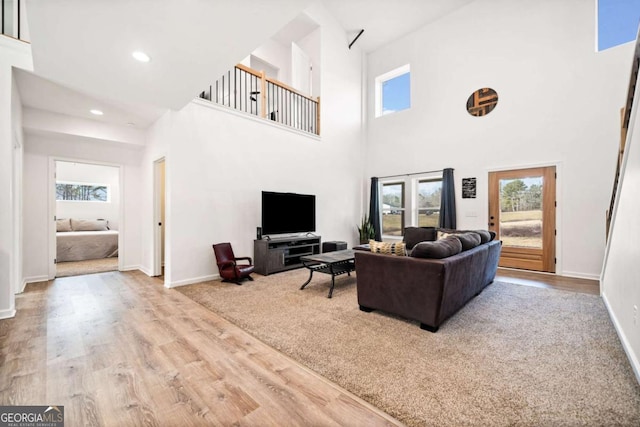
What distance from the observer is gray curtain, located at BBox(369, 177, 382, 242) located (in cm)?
721

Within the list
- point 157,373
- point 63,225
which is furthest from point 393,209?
point 63,225

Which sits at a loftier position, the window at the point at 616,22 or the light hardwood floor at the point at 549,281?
the window at the point at 616,22

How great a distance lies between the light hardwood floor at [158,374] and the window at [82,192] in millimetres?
6599

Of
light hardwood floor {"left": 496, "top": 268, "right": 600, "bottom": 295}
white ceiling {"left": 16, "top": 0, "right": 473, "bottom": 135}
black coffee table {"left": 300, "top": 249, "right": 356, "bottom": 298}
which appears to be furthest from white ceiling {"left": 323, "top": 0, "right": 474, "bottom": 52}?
black coffee table {"left": 300, "top": 249, "right": 356, "bottom": 298}

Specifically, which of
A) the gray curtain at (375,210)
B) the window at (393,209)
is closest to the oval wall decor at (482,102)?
the window at (393,209)

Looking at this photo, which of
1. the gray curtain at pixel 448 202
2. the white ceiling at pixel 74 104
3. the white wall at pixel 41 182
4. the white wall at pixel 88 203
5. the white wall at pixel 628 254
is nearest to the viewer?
the white wall at pixel 628 254

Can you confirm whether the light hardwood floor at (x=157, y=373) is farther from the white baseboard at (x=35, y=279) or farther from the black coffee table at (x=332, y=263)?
the white baseboard at (x=35, y=279)

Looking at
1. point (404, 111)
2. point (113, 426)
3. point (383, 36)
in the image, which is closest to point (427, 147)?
point (404, 111)

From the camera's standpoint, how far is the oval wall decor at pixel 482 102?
17.9 ft

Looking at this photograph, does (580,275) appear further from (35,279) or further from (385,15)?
(35,279)

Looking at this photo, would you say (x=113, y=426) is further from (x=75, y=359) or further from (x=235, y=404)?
(x=75, y=359)

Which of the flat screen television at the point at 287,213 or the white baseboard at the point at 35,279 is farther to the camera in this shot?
the flat screen television at the point at 287,213

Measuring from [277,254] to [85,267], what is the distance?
3.94 meters

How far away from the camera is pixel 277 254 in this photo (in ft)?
15.9
